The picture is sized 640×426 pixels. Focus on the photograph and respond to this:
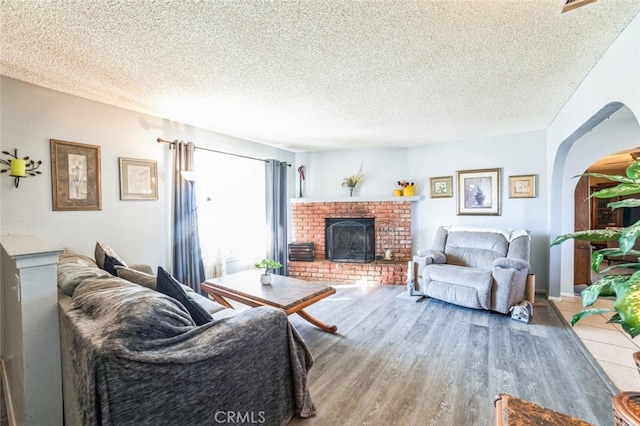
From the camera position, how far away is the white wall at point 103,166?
2.33 m

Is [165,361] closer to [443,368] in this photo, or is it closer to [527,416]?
[527,416]

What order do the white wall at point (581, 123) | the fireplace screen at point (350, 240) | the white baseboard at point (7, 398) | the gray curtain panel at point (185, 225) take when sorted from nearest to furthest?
the white wall at point (581, 123) < the white baseboard at point (7, 398) < the gray curtain panel at point (185, 225) < the fireplace screen at point (350, 240)

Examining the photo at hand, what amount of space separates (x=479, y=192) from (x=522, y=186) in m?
0.56

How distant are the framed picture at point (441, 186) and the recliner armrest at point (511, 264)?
1.58 metres

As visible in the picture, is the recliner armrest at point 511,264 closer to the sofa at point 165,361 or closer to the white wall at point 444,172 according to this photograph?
the white wall at point 444,172

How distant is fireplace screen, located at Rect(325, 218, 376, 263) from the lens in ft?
16.9

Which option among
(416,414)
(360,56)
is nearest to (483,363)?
(416,414)

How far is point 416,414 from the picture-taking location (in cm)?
179

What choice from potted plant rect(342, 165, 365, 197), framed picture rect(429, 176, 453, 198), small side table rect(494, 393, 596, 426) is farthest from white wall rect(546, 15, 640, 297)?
potted plant rect(342, 165, 365, 197)

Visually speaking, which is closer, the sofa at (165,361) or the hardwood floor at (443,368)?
the sofa at (165,361)

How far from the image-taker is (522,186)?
421 cm

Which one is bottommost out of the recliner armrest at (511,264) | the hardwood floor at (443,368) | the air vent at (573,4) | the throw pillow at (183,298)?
the hardwood floor at (443,368)

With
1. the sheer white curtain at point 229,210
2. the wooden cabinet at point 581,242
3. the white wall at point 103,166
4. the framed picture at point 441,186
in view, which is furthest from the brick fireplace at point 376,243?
the white wall at point 103,166

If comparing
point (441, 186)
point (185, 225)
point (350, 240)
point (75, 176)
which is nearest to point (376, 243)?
point (350, 240)
